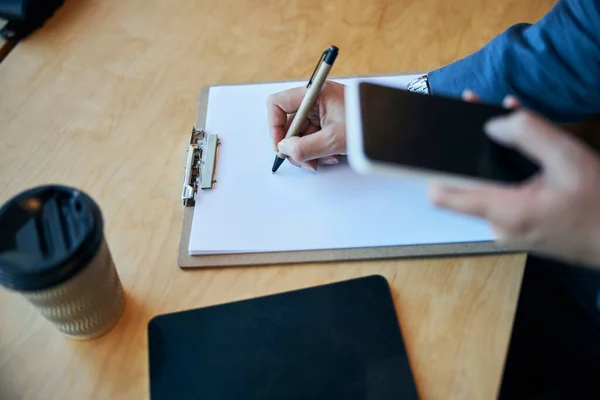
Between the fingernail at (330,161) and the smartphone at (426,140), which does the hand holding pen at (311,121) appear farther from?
the smartphone at (426,140)

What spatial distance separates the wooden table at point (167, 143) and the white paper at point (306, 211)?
1.2 inches

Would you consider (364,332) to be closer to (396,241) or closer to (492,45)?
(396,241)

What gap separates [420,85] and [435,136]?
1.02 ft

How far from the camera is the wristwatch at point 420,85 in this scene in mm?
753

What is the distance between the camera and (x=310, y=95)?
2.15 ft

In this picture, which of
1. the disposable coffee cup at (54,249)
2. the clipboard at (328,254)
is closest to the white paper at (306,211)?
the clipboard at (328,254)

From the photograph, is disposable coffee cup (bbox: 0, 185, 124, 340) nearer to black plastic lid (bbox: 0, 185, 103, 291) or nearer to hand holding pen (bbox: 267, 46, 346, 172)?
black plastic lid (bbox: 0, 185, 103, 291)

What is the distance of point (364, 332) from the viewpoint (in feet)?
1.81

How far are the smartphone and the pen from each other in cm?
13

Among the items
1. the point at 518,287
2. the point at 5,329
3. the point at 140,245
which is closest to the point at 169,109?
the point at 140,245

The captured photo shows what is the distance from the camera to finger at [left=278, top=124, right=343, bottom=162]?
0.66 meters

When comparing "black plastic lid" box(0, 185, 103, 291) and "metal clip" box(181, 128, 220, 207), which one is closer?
"black plastic lid" box(0, 185, 103, 291)

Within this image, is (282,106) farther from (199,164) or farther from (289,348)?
(289,348)

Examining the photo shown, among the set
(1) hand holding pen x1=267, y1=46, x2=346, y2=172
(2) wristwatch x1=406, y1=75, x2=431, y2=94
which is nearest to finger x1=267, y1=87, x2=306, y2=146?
(1) hand holding pen x1=267, y1=46, x2=346, y2=172
